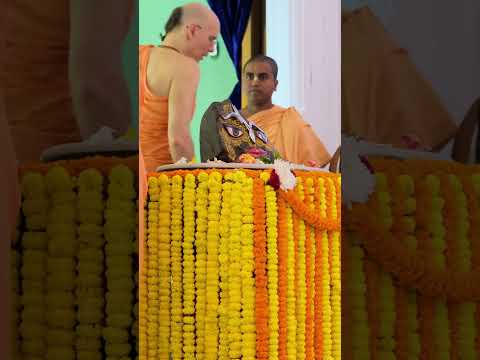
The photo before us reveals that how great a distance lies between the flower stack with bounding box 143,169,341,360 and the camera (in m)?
1.12

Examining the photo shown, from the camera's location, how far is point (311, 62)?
91.8 inches

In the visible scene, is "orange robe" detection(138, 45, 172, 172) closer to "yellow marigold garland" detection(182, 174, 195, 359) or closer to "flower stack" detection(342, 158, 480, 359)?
"yellow marigold garland" detection(182, 174, 195, 359)

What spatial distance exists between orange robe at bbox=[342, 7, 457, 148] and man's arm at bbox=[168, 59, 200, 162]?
151 centimetres

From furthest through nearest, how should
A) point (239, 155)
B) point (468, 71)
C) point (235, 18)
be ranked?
point (235, 18)
point (239, 155)
point (468, 71)

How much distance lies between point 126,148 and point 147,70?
60.1 inches

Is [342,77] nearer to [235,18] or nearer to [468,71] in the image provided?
[468,71]

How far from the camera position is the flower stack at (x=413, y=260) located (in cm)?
38

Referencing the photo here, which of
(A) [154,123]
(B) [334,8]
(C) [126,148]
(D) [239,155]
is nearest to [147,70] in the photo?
(A) [154,123]

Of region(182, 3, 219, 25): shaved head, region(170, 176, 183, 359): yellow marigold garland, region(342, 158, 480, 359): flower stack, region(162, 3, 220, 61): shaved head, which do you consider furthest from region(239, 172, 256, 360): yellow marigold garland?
region(182, 3, 219, 25): shaved head

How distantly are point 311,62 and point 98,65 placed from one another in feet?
6.60

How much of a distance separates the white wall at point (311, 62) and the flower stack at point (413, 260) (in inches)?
71.8

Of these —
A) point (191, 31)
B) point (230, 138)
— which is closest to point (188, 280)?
point (230, 138)

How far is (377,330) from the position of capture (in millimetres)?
392

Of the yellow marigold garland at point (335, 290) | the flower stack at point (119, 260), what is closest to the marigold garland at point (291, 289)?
the yellow marigold garland at point (335, 290)
